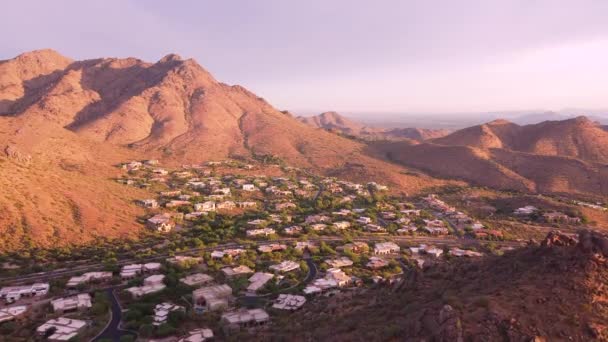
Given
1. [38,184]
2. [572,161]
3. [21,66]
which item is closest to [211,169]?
[38,184]

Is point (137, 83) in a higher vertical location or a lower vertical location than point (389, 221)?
higher

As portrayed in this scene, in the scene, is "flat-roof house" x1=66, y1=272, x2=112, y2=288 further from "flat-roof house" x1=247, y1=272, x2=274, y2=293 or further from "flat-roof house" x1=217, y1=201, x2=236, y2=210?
"flat-roof house" x1=217, y1=201, x2=236, y2=210

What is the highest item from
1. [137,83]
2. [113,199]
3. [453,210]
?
[137,83]

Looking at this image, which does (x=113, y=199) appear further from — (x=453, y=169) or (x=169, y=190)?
(x=453, y=169)

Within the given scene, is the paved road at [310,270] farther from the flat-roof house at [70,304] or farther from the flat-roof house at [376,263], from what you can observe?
the flat-roof house at [70,304]

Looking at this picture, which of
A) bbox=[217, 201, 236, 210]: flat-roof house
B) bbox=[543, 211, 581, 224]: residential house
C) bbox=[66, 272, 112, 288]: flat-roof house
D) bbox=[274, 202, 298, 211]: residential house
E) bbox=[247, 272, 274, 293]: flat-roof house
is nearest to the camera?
bbox=[66, 272, 112, 288]: flat-roof house

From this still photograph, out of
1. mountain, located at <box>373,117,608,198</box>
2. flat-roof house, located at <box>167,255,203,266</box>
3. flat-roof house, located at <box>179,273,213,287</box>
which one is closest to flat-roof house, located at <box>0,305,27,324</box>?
flat-roof house, located at <box>179,273,213,287</box>

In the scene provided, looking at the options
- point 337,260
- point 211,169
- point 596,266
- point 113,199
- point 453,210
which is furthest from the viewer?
point 211,169
